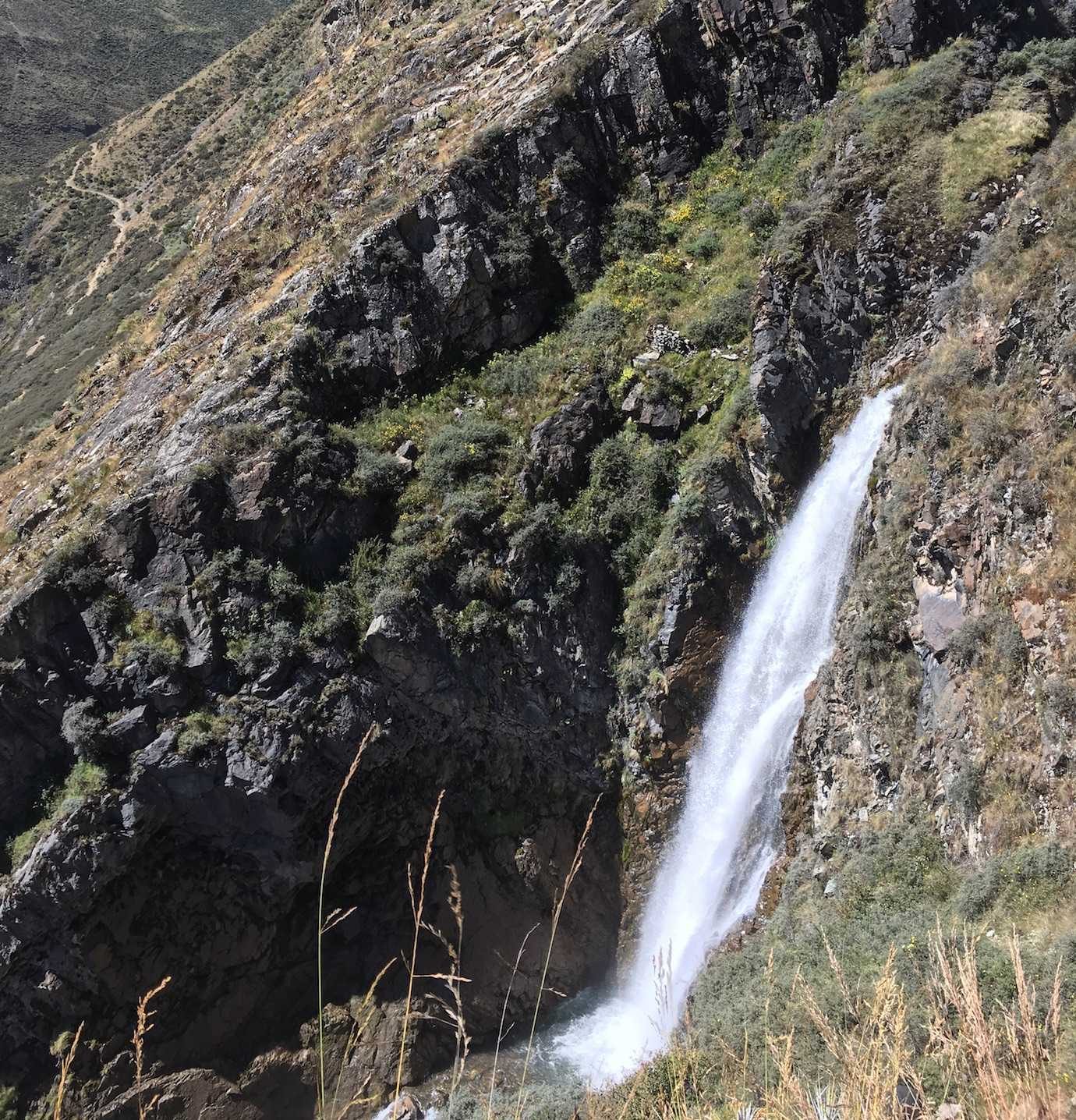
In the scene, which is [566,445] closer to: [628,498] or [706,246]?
[628,498]

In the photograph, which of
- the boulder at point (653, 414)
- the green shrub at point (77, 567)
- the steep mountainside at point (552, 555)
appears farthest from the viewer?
the boulder at point (653, 414)

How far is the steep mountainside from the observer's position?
37.8ft

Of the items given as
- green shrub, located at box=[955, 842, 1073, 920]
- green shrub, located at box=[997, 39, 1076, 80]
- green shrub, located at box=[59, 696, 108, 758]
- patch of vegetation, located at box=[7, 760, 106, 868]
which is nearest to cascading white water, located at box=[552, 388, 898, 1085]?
green shrub, located at box=[955, 842, 1073, 920]

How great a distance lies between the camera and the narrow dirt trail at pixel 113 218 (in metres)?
44.8

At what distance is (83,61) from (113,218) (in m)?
36.2

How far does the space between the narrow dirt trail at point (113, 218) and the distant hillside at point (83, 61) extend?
4.86 meters

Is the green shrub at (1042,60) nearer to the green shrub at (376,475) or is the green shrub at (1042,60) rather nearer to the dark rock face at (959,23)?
the dark rock face at (959,23)

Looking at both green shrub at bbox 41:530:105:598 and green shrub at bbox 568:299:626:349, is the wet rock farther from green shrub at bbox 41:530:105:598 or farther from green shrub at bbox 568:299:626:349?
green shrub at bbox 568:299:626:349

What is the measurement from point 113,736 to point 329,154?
1949cm

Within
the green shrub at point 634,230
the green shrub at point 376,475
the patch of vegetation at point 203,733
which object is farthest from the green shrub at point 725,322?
the patch of vegetation at point 203,733

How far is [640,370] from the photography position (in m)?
18.4

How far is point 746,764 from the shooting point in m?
14.6

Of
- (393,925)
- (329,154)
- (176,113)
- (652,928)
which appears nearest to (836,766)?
(652,928)

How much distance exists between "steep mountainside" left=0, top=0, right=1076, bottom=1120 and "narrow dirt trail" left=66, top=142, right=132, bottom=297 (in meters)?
27.7
